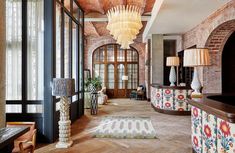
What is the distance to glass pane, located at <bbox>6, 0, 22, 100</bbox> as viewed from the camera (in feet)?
13.8

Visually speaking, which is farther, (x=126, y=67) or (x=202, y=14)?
(x=126, y=67)

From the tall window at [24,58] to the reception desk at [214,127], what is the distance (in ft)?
9.79

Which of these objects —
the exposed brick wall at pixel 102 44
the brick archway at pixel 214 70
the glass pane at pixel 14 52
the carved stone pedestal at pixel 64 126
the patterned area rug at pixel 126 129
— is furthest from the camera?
the exposed brick wall at pixel 102 44

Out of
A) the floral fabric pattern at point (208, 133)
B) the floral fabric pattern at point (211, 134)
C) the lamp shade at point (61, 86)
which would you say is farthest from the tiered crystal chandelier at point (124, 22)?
the floral fabric pattern at point (208, 133)

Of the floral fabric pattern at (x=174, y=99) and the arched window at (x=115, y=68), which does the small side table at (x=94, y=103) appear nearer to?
the floral fabric pattern at (x=174, y=99)

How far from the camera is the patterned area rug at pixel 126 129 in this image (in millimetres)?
4746

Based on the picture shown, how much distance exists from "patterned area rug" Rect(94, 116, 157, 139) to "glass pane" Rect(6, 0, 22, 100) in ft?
6.49

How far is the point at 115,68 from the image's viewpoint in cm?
1348

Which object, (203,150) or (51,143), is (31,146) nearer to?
(51,143)

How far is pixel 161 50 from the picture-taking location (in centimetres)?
955

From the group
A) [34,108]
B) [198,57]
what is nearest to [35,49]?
[34,108]

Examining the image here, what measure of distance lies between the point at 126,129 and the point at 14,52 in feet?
10.2

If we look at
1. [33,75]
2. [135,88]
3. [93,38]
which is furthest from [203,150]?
[93,38]

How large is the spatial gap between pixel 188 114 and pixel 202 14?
3279 millimetres
